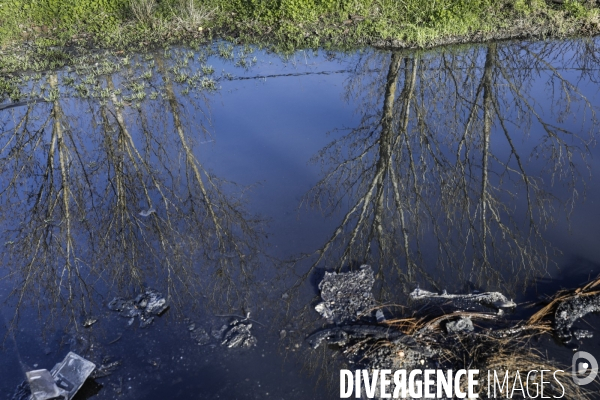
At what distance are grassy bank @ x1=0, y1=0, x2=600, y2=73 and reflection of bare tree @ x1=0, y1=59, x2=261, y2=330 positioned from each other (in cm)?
288

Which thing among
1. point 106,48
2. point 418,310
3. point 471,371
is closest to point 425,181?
point 418,310

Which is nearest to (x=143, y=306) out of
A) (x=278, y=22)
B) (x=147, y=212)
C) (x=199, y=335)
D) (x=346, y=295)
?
(x=199, y=335)

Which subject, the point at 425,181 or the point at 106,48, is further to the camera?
the point at 106,48

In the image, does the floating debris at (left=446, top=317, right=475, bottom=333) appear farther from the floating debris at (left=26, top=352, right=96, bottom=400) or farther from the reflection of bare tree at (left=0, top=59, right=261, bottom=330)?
the floating debris at (left=26, top=352, right=96, bottom=400)

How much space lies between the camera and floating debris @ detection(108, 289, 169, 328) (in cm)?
412

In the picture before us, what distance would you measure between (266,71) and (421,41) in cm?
262

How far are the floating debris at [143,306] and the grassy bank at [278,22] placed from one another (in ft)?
19.5

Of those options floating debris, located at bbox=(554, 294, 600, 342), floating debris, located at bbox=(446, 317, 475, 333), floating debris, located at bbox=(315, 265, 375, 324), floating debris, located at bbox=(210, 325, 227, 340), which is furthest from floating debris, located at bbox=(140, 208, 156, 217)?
floating debris, located at bbox=(554, 294, 600, 342)

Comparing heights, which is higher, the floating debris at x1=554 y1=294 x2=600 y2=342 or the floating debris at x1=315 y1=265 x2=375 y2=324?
the floating debris at x1=315 y1=265 x2=375 y2=324

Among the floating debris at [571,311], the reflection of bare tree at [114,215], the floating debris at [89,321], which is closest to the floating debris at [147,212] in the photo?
the reflection of bare tree at [114,215]

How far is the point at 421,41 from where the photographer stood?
326 inches

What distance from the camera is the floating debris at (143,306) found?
4.12 metres

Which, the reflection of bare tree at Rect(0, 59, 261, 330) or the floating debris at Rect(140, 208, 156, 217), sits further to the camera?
the floating debris at Rect(140, 208, 156, 217)

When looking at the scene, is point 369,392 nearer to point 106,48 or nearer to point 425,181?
point 425,181
